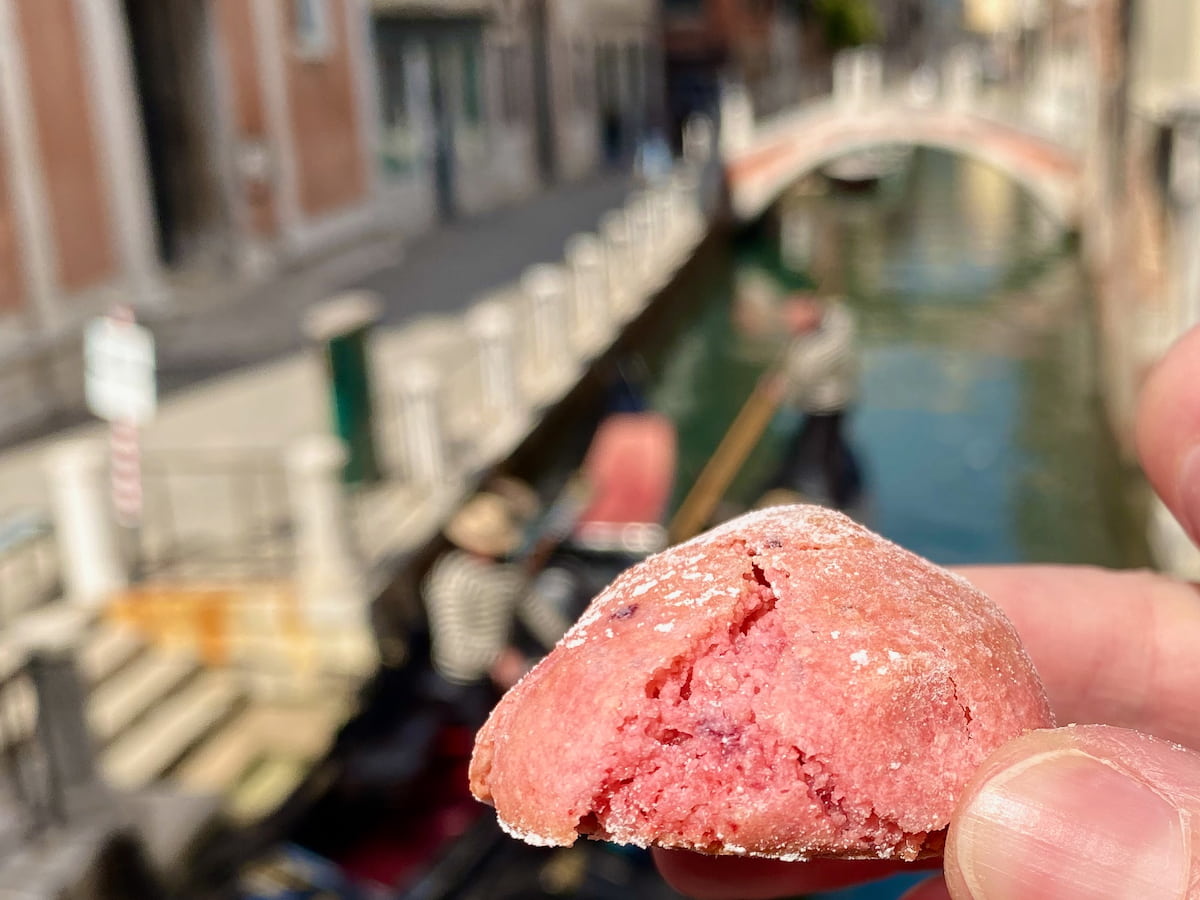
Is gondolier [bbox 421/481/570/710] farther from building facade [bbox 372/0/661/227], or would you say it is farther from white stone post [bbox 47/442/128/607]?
building facade [bbox 372/0/661/227]

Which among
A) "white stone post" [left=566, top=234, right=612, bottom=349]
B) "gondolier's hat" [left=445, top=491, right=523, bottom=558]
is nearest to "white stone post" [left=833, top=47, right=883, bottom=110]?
"white stone post" [left=566, top=234, right=612, bottom=349]

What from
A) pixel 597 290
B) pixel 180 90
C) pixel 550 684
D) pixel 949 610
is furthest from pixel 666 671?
pixel 180 90

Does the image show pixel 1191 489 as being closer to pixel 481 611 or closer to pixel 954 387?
pixel 481 611

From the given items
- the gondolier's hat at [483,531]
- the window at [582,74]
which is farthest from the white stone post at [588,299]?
the window at [582,74]

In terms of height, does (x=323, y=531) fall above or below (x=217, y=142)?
below

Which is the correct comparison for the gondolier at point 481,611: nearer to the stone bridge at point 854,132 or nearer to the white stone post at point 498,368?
the white stone post at point 498,368

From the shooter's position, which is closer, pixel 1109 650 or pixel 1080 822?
pixel 1080 822

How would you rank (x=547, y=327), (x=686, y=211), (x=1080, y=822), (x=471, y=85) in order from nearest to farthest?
(x=1080, y=822) < (x=547, y=327) < (x=686, y=211) < (x=471, y=85)

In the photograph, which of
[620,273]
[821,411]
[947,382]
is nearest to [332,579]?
[821,411]
